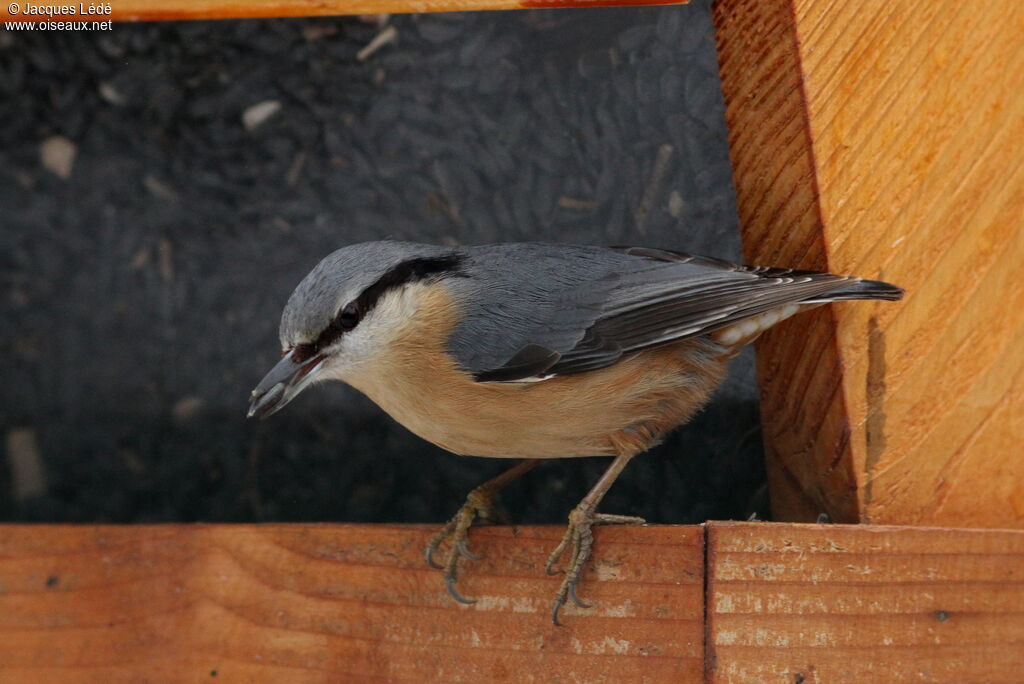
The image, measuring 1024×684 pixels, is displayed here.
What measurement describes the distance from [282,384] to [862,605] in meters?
1.32

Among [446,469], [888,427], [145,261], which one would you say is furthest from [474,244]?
[888,427]

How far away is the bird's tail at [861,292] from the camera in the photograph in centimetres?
222

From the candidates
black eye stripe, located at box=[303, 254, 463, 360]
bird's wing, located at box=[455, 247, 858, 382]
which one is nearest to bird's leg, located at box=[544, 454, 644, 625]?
bird's wing, located at box=[455, 247, 858, 382]

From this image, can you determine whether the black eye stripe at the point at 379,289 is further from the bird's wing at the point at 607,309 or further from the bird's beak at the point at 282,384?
the bird's wing at the point at 607,309

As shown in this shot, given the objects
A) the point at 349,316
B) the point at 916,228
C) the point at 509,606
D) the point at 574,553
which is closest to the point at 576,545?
the point at 574,553

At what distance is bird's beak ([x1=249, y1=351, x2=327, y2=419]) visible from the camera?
7.84ft

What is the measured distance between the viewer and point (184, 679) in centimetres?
257

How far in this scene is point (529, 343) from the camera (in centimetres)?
253

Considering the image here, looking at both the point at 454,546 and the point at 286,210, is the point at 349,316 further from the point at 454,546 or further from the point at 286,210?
the point at 286,210

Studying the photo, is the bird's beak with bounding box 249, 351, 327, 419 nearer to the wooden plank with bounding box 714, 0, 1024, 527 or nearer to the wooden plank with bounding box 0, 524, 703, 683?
the wooden plank with bounding box 0, 524, 703, 683

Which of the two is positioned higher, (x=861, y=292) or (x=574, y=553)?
(x=861, y=292)

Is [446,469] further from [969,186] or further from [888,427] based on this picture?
[969,186]

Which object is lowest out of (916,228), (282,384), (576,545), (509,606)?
(509,606)

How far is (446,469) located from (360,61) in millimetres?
1210
